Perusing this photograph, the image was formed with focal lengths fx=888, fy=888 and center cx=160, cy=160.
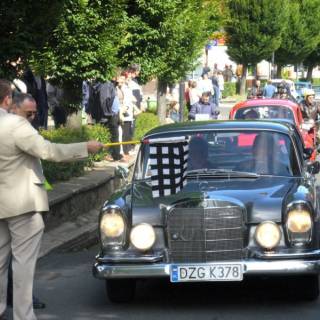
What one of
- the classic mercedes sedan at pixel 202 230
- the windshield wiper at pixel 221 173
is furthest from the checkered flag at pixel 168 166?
the windshield wiper at pixel 221 173

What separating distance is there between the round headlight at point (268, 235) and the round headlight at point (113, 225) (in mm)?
1171

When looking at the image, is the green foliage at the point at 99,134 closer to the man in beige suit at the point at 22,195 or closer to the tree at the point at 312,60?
the man in beige suit at the point at 22,195

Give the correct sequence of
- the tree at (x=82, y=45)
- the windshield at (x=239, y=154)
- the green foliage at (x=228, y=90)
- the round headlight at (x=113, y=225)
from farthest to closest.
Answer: the green foliage at (x=228, y=90) < the tree at (x=82, y=45) < the windshield at (x=239, y=154) < the round headlight at (x=113, y=225)

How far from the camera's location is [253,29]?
169ft

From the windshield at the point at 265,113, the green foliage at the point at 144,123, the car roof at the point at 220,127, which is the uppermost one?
the car roof at the point at 220,127

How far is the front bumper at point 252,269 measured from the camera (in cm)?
729

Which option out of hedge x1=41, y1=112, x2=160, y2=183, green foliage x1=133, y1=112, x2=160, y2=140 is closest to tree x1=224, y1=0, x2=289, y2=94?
green foliage x1=133, y1=112, x2=160, y2=140

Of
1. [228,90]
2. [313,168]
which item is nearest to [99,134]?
[313,168]

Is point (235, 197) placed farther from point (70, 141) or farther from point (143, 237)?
point (70, 141)

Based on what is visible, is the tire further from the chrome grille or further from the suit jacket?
the suit jacket

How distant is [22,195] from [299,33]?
2219 inches

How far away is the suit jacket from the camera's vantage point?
6.58m

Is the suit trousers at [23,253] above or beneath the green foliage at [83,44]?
beneath

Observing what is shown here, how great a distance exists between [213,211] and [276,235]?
560 mm
